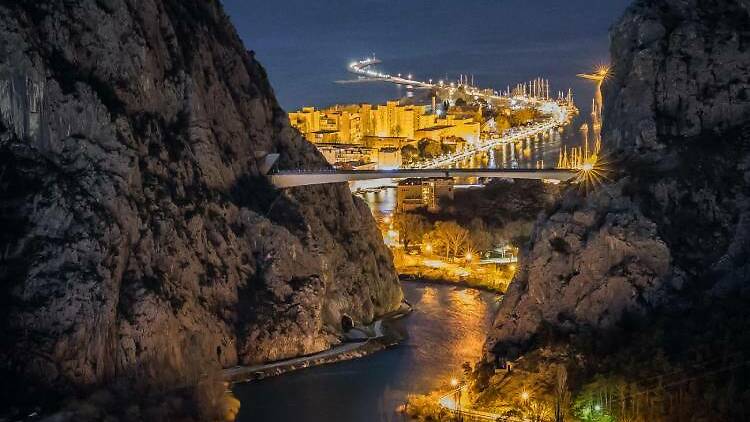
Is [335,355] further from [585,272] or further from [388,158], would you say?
[388,158]

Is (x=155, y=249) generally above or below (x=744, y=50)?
below

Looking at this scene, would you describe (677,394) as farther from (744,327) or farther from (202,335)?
(202,335)

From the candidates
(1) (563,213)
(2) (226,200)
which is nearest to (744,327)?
(1) (563,213)

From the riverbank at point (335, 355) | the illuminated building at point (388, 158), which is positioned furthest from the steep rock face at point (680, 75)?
the illuminated building at point (388, 158)

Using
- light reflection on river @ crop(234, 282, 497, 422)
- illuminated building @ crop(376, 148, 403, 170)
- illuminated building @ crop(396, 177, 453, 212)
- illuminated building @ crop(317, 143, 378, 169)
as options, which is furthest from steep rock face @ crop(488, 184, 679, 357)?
illuminated building @ crop(376, 148, 403, 170)

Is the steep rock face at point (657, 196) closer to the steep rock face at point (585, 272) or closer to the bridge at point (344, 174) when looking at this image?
the steep rock face at point (585, 272)

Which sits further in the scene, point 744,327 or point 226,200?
point 226,200
